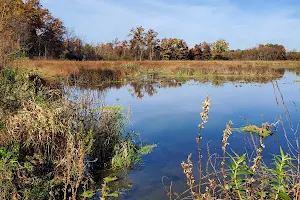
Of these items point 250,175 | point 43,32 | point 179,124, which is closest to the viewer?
point 250,175

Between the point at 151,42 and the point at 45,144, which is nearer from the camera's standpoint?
the point at 45,144

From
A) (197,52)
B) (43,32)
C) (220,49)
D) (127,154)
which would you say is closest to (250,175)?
(127,154)

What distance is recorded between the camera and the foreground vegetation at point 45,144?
A: 353 cm

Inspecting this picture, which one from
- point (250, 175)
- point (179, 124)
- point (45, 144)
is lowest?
point (179, 124)

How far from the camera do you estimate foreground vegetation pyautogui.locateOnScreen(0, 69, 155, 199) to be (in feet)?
11.6

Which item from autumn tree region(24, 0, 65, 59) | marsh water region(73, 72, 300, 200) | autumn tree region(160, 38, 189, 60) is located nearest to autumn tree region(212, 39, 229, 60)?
autumn tree region(160, 38, 189, 60)

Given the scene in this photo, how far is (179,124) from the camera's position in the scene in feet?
27.0

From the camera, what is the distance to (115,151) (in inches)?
211

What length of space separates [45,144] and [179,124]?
179 inches

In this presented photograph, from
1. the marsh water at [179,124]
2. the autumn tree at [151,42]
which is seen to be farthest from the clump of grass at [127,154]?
the autumn tree at [151,42]

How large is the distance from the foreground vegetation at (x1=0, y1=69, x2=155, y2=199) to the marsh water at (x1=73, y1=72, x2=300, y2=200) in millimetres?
542

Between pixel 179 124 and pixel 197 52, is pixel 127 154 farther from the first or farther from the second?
pixel 197 52

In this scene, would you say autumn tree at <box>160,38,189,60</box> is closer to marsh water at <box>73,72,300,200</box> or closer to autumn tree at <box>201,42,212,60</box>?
autumn tree at <box>201,42,212,60</box>

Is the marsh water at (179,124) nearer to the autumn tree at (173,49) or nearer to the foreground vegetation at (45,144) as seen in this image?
the foreground vegetation at (45,144)
